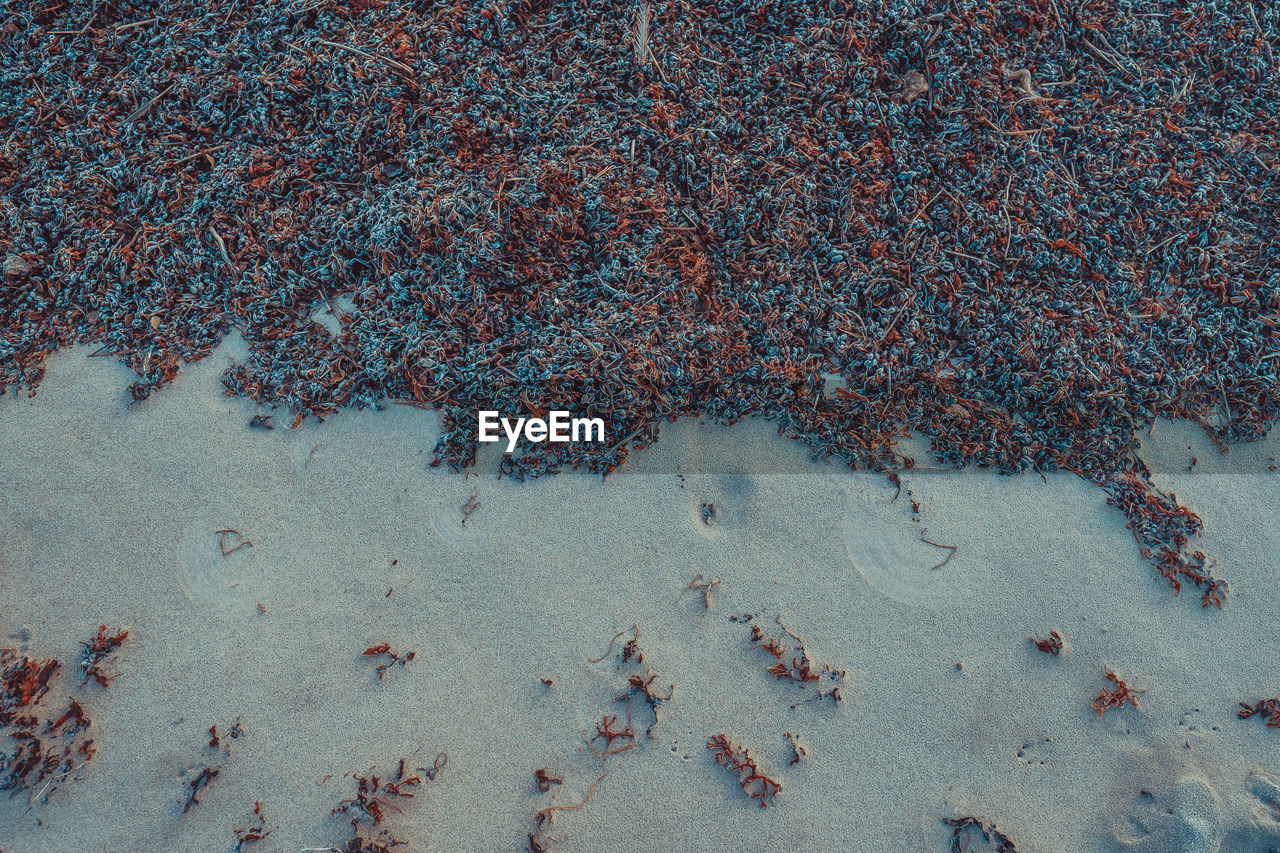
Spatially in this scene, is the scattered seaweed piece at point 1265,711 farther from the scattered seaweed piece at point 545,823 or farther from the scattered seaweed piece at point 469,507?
the scattered seaweed piece at point 469,507

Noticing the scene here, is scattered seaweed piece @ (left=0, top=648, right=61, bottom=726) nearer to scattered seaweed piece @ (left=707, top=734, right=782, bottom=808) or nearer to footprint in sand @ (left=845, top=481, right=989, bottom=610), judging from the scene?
scattered seaweed piece @ (left=707, top=734, right=782, bottom=808)

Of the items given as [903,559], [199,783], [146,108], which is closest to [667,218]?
[903,559]

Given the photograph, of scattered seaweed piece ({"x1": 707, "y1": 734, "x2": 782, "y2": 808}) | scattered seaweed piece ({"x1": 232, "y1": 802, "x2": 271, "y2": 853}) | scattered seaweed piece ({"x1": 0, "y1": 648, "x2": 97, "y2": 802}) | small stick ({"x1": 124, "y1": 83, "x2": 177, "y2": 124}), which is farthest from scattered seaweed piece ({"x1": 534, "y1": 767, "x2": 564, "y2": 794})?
small stick ({"x1": 124, "y1": 83, "x2": 177, "y2": 124})

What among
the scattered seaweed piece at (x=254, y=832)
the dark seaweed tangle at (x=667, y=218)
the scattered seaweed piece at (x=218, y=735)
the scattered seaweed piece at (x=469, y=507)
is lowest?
the scattered seaweed piece at (x=254, y=832)

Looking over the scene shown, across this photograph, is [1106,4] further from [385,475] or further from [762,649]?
[385,475]

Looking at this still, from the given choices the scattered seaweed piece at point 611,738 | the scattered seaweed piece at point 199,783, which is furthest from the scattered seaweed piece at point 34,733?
the scattered seaweed piece at point 611,738

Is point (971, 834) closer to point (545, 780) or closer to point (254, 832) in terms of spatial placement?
point (545, 780)
